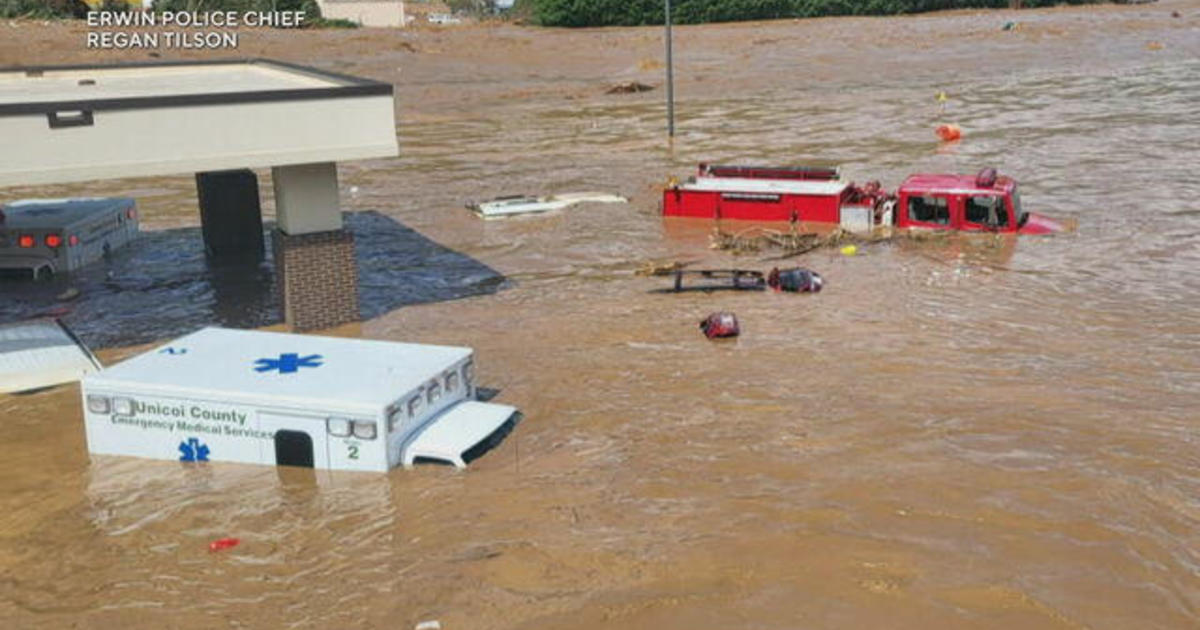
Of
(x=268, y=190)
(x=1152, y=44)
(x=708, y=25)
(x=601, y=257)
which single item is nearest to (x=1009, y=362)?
(x=601, y=257)

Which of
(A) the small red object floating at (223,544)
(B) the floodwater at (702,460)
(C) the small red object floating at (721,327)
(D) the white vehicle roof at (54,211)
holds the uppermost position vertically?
(D) the white vehicle roof at (54,211)

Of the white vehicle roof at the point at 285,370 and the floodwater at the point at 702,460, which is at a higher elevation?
the white vehicle roof at the point at 285,370

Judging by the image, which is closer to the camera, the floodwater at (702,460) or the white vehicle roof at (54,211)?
the floodwater at (702,460)

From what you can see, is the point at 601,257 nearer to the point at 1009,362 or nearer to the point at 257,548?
the point at 1009,362

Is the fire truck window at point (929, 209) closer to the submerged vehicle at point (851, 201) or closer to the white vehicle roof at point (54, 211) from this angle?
the submerged vehicle at point (851, 201)

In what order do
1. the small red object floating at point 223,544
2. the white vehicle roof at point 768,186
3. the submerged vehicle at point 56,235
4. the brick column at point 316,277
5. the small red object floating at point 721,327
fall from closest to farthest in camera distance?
the small red object floating at point 223,544 < the small red object floating at point 721,327 < the brick column at point 316,277 < the submerged vehicle at point 56,235 < the white vehicle roof at point 768,186

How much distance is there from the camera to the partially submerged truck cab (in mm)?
29250

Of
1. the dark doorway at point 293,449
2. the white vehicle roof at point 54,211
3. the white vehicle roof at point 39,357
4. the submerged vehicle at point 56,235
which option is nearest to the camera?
the dark doorway at point 293,449

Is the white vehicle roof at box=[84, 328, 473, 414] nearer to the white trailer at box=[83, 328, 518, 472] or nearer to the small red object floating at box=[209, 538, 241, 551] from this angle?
the white trailer at box=[83, 328, 518, 472]

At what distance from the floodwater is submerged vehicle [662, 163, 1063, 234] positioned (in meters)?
0.83

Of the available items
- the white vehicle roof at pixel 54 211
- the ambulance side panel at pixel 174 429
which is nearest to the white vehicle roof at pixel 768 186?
the white vehicle roof at pixel 54 211

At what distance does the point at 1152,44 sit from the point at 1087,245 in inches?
2663

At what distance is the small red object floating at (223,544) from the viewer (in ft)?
45.0

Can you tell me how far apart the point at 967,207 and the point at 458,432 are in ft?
59.7
